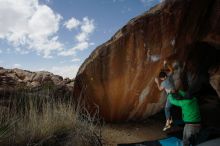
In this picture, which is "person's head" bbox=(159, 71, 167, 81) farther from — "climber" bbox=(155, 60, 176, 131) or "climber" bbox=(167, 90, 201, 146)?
"climber" bbox=(167, 90, 201, 146)

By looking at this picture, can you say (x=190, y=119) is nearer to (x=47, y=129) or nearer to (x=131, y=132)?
(x=131, y=132)

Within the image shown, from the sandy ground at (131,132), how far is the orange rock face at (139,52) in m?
0.40

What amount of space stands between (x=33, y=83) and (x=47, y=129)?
545cm

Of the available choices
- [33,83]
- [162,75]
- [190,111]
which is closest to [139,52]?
[162,75]

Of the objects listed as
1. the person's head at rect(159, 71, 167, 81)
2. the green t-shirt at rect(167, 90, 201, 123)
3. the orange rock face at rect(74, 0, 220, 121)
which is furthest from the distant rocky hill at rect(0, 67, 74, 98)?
the green t-shirt at rect(167, 90, 201, 123)

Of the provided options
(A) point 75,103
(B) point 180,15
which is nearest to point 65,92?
(A) point 75,103

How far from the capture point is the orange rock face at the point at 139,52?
7355mm

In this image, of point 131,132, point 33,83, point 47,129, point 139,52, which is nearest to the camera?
point 47,129

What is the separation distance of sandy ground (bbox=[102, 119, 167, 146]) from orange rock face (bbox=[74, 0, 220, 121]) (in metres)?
0.40

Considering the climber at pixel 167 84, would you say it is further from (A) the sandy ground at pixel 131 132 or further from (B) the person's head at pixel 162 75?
(A) the sandy ground at pixel 131 132

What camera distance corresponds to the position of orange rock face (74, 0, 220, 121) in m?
7.36

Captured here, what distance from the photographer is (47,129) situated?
6148 mm

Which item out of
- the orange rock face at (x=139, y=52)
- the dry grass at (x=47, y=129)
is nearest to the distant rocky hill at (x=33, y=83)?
the orange rock face at (x=139, y=52)

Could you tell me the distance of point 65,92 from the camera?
367 inches
